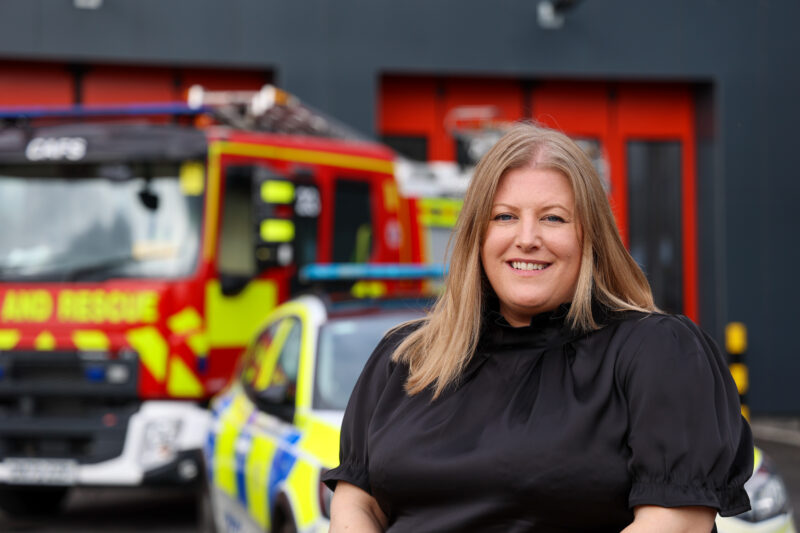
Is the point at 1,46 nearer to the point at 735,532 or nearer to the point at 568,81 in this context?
the point at 568,81

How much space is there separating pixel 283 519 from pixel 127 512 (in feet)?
15.5

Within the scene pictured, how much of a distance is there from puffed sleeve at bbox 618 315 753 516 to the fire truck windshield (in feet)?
20.5

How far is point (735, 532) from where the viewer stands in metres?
4.48

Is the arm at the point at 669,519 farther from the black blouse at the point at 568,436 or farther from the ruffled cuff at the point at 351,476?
the ruffled cuff at the point at 351,476

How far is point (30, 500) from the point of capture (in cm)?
917

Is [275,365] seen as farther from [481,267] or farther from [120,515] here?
[120,515]

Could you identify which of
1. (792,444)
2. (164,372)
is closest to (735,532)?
(164,372)

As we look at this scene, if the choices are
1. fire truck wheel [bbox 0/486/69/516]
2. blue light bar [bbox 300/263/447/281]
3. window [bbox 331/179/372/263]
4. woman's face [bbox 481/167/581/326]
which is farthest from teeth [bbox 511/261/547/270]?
fire truck wheel [bbox 0/486/69/516]

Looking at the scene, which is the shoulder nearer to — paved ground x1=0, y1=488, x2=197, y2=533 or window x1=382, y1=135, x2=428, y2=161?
paved ground x1=0, y1=488, x2=197, y2=533

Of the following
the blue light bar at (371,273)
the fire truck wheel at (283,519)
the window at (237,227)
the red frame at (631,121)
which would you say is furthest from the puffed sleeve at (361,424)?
the red frame at (631,121)

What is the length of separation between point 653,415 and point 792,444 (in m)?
12.3

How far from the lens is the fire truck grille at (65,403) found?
806 cm

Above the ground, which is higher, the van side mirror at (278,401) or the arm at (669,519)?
the arm at (669,519)

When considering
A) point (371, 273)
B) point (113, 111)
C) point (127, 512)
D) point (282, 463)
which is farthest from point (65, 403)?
point (282, 463)
